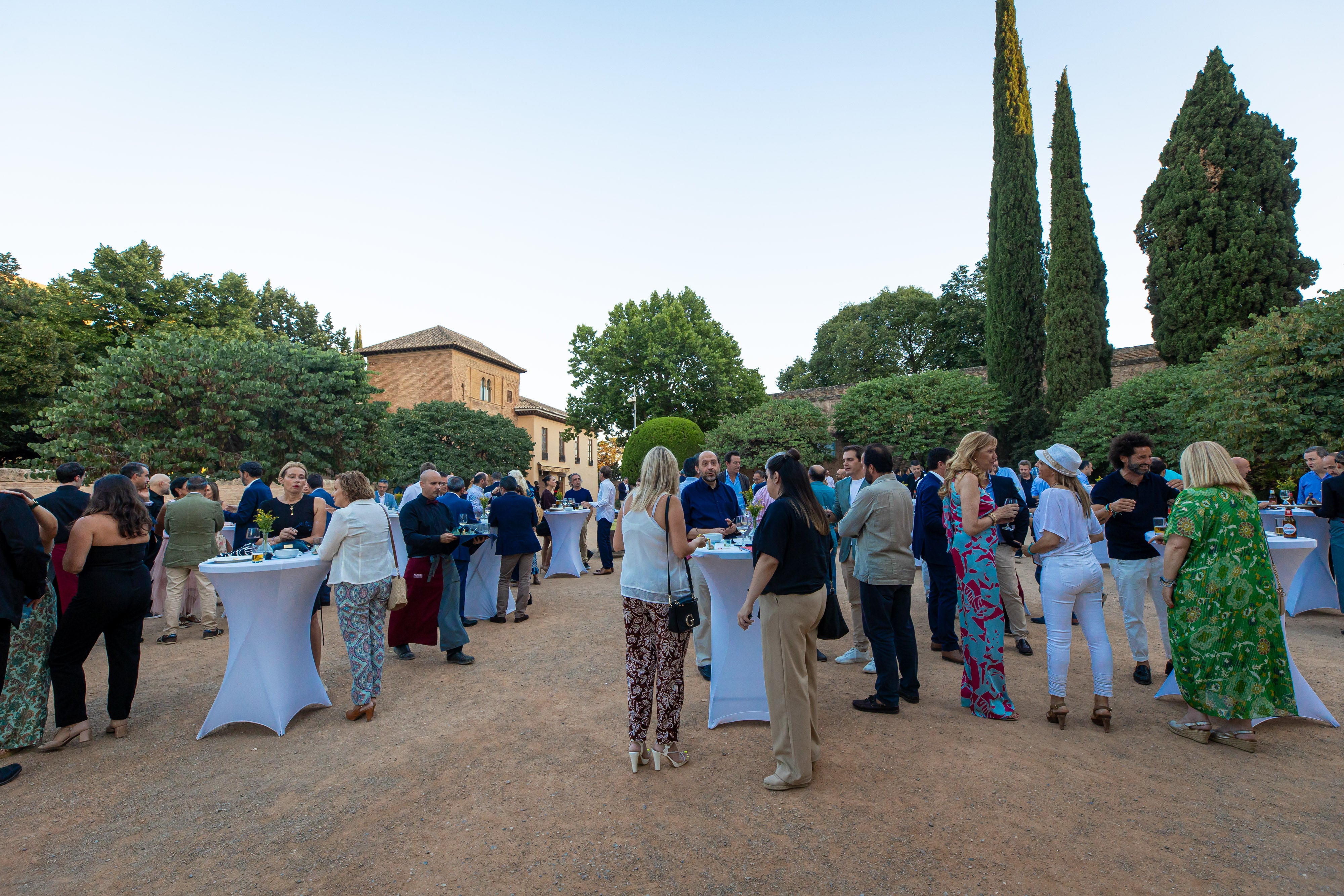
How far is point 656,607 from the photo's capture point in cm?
365

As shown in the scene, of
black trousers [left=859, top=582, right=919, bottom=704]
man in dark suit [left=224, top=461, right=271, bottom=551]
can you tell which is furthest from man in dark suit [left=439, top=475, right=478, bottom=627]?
black trousers [left=859, top=582, right=919, bottom=704]

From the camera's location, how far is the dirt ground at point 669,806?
8.84ft

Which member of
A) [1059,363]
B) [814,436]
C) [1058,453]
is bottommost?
[1058,453]

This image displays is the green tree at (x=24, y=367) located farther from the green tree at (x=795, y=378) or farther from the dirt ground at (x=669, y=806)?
the green tree at (x=795, y=378)

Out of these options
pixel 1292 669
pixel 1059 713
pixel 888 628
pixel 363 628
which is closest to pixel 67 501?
pixel 363 628

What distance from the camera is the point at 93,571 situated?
4.13 meters

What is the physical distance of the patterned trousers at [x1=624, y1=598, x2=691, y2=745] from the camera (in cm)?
365

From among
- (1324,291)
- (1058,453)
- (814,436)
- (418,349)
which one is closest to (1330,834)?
(1058,453)

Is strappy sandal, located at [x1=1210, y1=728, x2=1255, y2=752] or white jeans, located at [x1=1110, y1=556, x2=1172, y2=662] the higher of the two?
white jeans, located at [x1=1110, y1=556, x2=1172, y2=662]

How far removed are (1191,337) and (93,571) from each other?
85.2 feet

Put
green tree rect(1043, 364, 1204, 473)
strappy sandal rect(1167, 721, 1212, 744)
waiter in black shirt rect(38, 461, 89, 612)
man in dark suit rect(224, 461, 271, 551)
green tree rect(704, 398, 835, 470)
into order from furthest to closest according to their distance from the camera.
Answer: green tree rect(704, 398, 835, 470) < green tree rect(1043, 364, 1204, 473) < man in dark suit rect(224, 461, 271, 551) < waiter in black shirt rect(38, 461, 89, 612) < strappy sandal rect(1167, 721, 1212, 744)

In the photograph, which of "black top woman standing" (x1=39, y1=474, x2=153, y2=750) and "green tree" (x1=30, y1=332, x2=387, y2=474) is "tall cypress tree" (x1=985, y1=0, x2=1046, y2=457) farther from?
"black top woman standing" (x1=39, y1=474, x2=153, y2=750)

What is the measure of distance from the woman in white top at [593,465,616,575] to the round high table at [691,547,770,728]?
22.0 ft

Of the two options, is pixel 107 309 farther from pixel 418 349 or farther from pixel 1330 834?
pixel 1330 834
